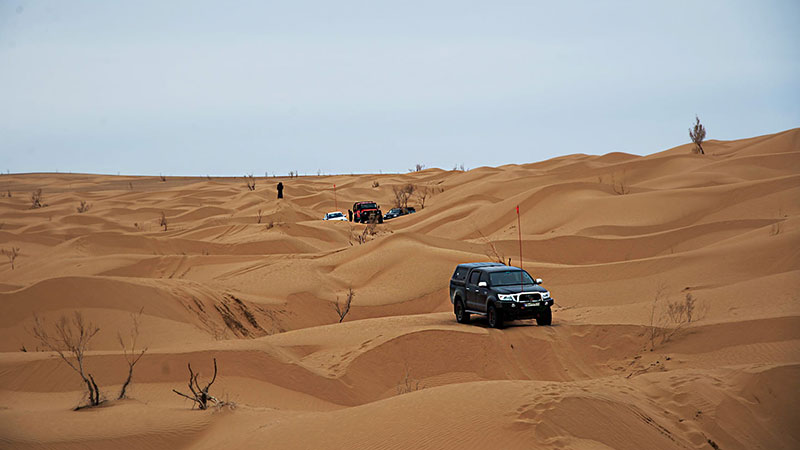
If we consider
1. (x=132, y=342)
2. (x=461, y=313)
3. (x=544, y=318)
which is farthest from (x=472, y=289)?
(x=132, y=342)

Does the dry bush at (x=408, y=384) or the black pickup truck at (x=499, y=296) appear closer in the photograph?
the dry bush at (x=408, y=384)

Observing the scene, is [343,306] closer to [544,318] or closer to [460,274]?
[460,274]

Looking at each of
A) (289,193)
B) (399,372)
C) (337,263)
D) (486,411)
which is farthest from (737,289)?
(289,193)

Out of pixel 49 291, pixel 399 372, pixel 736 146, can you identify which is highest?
pixel 736 146

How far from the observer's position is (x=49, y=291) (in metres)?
18.3

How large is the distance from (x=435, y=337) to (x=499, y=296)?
1683mm

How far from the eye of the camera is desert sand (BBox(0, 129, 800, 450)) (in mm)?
8836

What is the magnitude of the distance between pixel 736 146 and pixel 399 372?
56807 millimetres

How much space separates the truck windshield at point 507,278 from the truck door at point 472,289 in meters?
0.42

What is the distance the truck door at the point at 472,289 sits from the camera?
16.8 m

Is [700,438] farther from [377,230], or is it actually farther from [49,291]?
[377,230]

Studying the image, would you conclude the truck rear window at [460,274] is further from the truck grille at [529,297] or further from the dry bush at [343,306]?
the dry bush at [343,306]

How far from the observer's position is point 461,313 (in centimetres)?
1742

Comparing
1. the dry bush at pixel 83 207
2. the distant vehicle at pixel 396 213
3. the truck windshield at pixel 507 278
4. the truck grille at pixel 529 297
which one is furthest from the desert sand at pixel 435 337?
the dry bush at pixel 83 207
